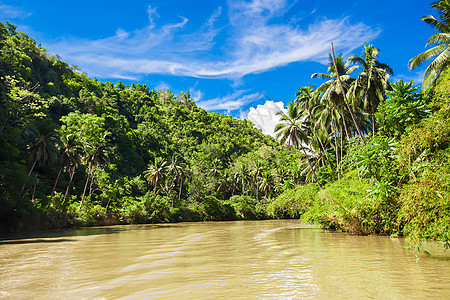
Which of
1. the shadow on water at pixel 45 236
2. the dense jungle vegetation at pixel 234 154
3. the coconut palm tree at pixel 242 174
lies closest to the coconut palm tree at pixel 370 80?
the dense jungle vegetation at pixel 234 154

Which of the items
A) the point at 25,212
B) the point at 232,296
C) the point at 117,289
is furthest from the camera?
the point at 25,212

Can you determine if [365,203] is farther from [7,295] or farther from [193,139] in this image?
[193,139]

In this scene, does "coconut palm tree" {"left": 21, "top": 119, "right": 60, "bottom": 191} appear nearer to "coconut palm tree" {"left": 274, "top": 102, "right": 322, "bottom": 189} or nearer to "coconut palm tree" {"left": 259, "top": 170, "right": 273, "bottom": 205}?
"coconut palm tree" {"left": 274, "top": 102, "right": 322, "bottom": 189}

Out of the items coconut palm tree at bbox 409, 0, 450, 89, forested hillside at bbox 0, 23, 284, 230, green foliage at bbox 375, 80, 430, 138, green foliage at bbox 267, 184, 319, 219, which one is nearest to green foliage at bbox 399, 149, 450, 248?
green foliage at bbox 375, 80, 430, 138

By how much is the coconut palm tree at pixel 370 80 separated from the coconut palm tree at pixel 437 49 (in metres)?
5.87

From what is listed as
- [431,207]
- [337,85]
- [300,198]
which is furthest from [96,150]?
[431,207]

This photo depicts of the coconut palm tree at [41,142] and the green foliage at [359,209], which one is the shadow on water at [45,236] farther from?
the green foliage at [359,209]

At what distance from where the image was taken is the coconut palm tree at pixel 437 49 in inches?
677

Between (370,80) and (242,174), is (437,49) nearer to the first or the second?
(370,80)

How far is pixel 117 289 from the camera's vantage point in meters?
5.52

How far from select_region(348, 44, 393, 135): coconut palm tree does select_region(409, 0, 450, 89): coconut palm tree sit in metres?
5.87

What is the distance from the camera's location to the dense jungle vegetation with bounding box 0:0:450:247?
39.3ft

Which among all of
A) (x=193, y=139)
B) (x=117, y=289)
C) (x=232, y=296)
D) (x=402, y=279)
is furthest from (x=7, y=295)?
(x=193, y=139)

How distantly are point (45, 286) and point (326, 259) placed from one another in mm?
7384
